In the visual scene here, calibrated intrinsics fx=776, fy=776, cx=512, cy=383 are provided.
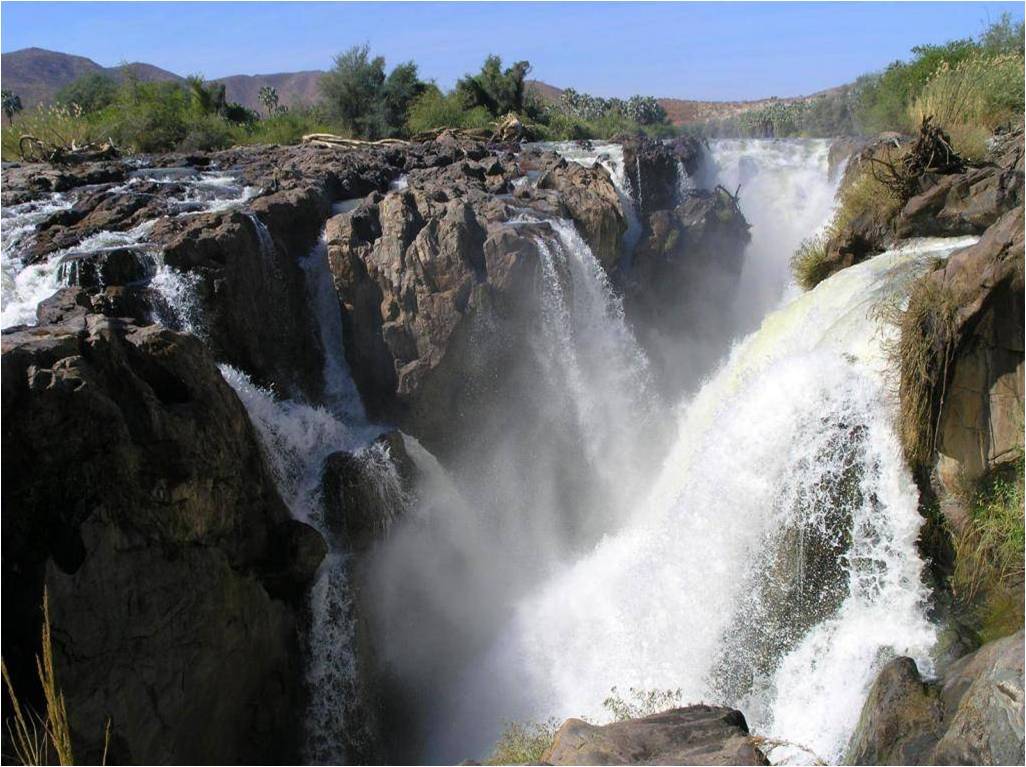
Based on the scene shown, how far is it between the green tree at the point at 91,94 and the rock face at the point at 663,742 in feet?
86.3

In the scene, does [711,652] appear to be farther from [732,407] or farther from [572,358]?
[572,358]

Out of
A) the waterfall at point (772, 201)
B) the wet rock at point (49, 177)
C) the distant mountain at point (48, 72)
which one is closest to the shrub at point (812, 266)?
the waterfall at point (772, 201)

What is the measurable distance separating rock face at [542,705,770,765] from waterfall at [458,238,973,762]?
Result: 1299mm

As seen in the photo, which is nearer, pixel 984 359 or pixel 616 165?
pixel 984 359

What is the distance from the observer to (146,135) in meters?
19.7

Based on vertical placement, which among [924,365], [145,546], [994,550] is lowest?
[994,550]

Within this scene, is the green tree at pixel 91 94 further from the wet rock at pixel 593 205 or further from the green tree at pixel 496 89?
the wet rock at pixel 593 205

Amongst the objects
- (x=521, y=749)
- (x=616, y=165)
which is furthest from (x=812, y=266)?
(x=521, y=749)

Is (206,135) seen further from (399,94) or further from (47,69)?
(47,69)

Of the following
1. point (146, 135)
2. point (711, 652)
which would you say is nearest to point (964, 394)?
point (711, 652)

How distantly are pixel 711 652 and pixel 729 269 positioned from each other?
862 cm

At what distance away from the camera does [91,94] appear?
2659cm

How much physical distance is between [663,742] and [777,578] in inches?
124

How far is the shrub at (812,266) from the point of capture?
11.2 meters
